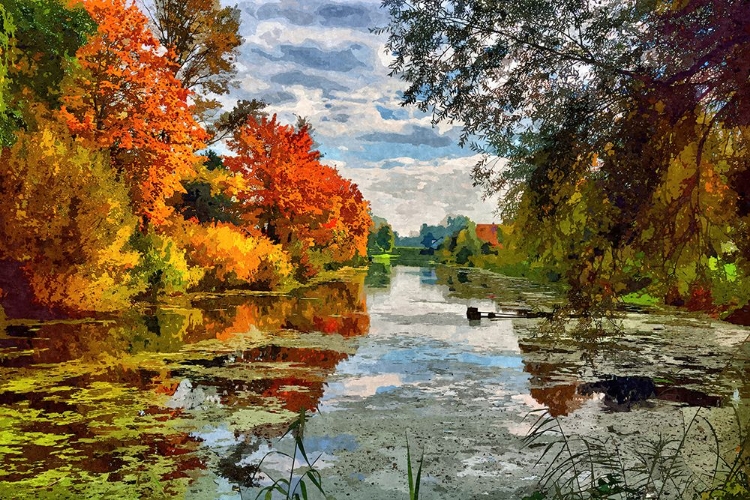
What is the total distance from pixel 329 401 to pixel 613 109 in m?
5.25

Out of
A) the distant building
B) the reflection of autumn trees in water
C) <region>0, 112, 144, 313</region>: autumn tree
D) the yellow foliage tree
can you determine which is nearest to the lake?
the reflection of autumn trees in water

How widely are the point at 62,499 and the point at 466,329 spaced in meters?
13.9

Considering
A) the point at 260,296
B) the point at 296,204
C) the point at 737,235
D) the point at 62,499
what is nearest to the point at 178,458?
the point at 62,499

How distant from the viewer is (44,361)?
11.1 m

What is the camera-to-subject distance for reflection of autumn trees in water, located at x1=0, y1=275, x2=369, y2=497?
20.1ft

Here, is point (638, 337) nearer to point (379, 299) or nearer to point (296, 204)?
point (379, 299)

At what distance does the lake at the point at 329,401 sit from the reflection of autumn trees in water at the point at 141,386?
31 millimetres

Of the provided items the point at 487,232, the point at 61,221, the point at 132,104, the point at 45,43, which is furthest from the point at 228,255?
the point at 487,232

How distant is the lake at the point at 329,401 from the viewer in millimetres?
5945

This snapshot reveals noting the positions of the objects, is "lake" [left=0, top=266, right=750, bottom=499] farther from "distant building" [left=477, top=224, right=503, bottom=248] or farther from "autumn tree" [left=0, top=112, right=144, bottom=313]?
"distant building" [left=477, top=224, right=503, bottom=248]

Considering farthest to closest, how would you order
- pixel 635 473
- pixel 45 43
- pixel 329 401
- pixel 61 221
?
pixel 45 43 < pixel 61 221 < pixel 329 401 < pixel 635 473

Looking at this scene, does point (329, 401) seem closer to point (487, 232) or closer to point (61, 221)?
point (61, 221)

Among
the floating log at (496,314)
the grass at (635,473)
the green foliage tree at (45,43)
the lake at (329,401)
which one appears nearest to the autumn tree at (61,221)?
the lake at (329,401)

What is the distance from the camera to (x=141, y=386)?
9.62m
